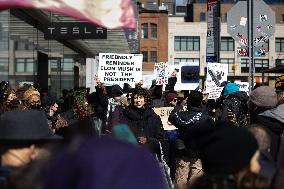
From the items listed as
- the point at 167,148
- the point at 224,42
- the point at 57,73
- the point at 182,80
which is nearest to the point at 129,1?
the point at 167,148

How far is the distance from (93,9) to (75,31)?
10812 millimetres

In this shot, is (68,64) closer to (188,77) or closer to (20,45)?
(188,77)

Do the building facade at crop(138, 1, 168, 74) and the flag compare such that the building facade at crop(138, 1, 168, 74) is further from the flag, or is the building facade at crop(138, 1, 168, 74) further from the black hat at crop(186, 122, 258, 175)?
the black hat at crop(186, 122, 258, 175)

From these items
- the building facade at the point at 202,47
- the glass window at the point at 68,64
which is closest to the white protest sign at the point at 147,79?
the glass window at the point at 68,64

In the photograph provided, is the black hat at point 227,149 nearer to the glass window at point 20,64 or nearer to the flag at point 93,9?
the flag at point 93,9

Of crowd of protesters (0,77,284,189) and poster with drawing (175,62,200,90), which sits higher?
poster with drawing (175,62,200,90)

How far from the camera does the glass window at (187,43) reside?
9025cm

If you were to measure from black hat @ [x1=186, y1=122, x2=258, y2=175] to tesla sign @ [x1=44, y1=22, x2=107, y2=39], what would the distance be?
31.4ft

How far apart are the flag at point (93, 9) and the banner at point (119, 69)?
11.9 metres

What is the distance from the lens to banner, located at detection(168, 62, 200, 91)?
19.7 metres

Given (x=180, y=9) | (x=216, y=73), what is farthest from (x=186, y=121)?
(x=180, y=9)

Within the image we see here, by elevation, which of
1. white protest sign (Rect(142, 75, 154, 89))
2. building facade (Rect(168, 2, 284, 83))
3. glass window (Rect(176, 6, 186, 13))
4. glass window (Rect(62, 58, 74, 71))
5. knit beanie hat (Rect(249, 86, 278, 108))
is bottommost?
knit beanie hat (Rect(249, 86, 278, 108))

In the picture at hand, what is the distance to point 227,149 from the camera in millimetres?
2537

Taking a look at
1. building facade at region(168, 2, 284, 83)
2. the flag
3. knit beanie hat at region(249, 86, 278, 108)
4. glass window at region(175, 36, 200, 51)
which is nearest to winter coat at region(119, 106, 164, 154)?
knit beanie hat at region(249, 86, 278, 108)
